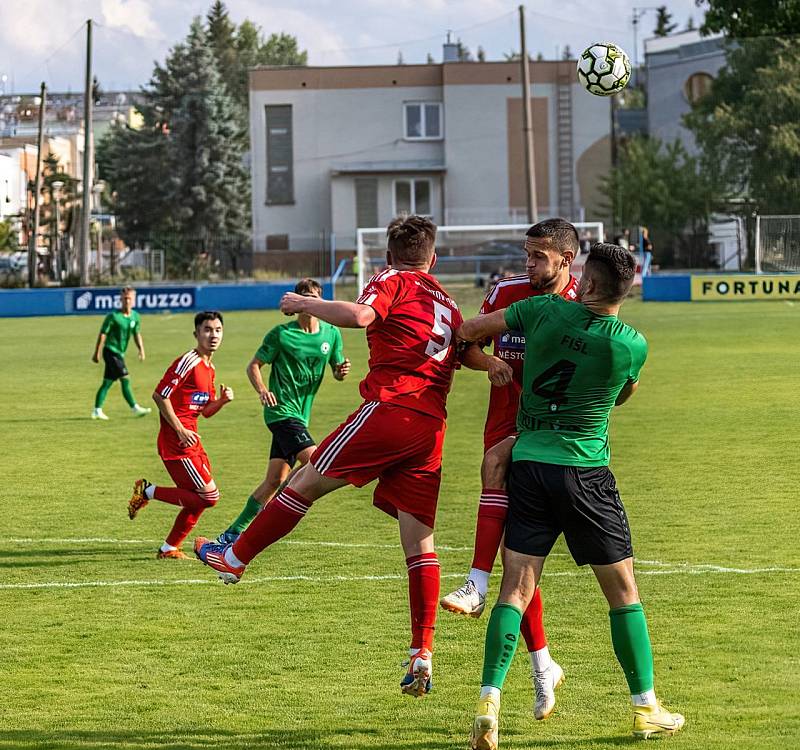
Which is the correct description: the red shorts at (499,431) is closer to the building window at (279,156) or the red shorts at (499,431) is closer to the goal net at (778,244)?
the goal net at (778,244)

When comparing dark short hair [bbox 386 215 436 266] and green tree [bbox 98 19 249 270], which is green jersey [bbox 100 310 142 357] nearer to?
dark short hair [bbox 386 215 436 266]

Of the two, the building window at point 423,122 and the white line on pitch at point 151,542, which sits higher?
the building window at point 423,122

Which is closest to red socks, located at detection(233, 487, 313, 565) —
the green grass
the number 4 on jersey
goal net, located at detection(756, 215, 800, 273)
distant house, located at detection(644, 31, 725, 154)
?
the green grass

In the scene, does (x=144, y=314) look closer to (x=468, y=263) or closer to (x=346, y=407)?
(x=468, y=263)

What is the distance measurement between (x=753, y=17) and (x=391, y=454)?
5603 centimetres

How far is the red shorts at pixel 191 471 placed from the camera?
9195mm

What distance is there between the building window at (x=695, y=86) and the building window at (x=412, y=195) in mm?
16402

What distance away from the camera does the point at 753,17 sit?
2245 inches

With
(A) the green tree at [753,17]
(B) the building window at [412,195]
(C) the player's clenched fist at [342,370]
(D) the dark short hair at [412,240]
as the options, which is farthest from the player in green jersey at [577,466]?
(B) the building window at [412,195]

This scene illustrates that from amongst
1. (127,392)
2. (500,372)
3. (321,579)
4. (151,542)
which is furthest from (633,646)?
(127,392)

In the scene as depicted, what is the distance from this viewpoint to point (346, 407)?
18.4m

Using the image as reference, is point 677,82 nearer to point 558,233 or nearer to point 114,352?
point 114,352

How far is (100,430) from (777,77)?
44.8 m

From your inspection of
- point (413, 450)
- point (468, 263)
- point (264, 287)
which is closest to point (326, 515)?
point (413, 450)
